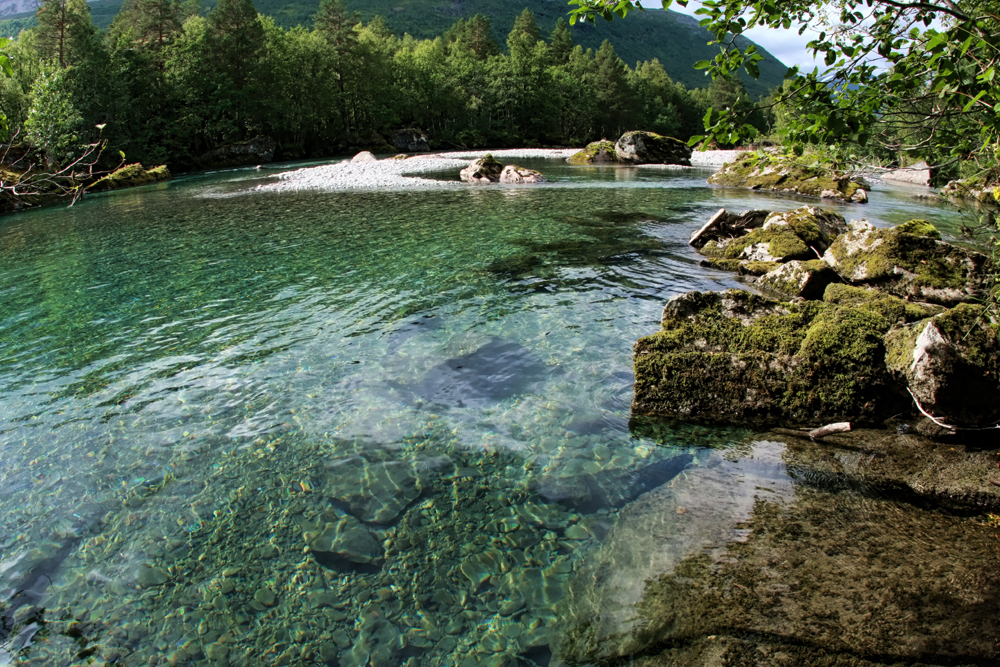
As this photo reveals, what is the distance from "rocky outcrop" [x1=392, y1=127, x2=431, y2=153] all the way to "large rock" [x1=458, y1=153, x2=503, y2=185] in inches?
2031

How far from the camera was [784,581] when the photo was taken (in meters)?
4.71

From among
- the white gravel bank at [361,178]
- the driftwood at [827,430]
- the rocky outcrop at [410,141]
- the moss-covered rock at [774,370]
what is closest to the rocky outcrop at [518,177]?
the white gravel bank at [361,178]

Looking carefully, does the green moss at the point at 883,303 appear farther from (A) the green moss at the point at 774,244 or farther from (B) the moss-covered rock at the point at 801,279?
(A) the green moss at the point at 774,244

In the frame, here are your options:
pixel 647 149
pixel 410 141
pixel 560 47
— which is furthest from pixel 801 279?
pixel 560 47

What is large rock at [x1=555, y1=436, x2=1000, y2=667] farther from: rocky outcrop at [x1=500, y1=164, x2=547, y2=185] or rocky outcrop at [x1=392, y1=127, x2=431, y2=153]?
rocky outcrop at [x1=392, y1=127, x2=431, y2=153]

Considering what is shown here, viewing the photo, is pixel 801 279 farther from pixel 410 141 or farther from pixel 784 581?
pixel 410 141

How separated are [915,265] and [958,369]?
23.1 feet

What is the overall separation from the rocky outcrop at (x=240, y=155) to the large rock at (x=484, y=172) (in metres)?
39.4

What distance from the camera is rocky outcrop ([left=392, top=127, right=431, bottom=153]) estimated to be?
89625 mm

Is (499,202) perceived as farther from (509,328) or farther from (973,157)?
(973,157)

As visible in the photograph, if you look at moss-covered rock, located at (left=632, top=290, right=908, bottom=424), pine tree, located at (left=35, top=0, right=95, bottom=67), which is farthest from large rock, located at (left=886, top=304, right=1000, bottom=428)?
pine tree, located at (left=35, top=0, right=95, bottom=67)

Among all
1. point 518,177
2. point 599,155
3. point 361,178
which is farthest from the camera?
point 599,155

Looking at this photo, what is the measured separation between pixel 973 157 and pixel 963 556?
394 cm

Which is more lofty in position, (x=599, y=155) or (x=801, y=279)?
(x=599, y=155)
